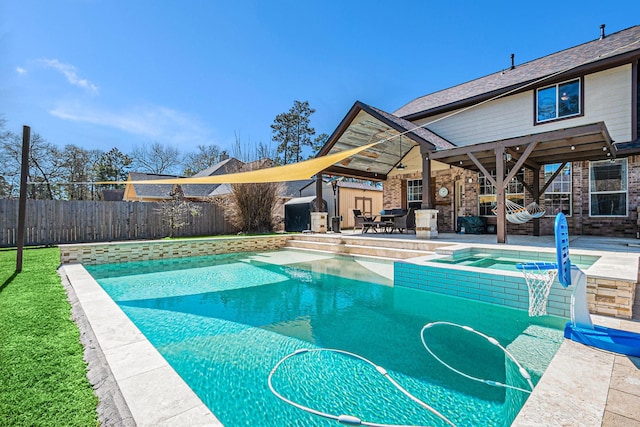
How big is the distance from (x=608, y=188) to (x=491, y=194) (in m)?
2.92

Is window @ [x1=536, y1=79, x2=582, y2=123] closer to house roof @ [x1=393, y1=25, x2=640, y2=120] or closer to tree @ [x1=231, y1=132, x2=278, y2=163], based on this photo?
house roof @ [x1=393, y1=25, x2=640, y2=120]

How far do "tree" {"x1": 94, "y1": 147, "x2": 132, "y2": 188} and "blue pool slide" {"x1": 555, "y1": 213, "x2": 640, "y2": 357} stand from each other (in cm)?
3302

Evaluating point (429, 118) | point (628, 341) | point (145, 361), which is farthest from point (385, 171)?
point (145, 361)

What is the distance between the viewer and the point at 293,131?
2806cm

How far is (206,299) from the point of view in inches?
185

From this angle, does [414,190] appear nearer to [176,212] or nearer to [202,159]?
[176,212]

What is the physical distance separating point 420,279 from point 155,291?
14.7 feet

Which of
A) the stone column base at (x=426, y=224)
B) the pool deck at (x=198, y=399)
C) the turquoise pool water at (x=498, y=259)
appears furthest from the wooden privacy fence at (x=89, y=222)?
the turquoise pool water at (x=498, y=259)

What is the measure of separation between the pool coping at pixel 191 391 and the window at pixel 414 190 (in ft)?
33.0

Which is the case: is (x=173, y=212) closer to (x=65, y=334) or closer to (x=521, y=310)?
(x=65, y=334)

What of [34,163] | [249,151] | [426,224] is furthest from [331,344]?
[34,163]

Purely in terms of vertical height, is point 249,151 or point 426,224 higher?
point 249,151

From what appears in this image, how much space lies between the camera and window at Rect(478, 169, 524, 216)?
10134 mm

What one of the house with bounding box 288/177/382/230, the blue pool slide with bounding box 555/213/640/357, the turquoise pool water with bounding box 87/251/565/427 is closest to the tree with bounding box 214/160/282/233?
the house with bounding box 288/177/382/230
